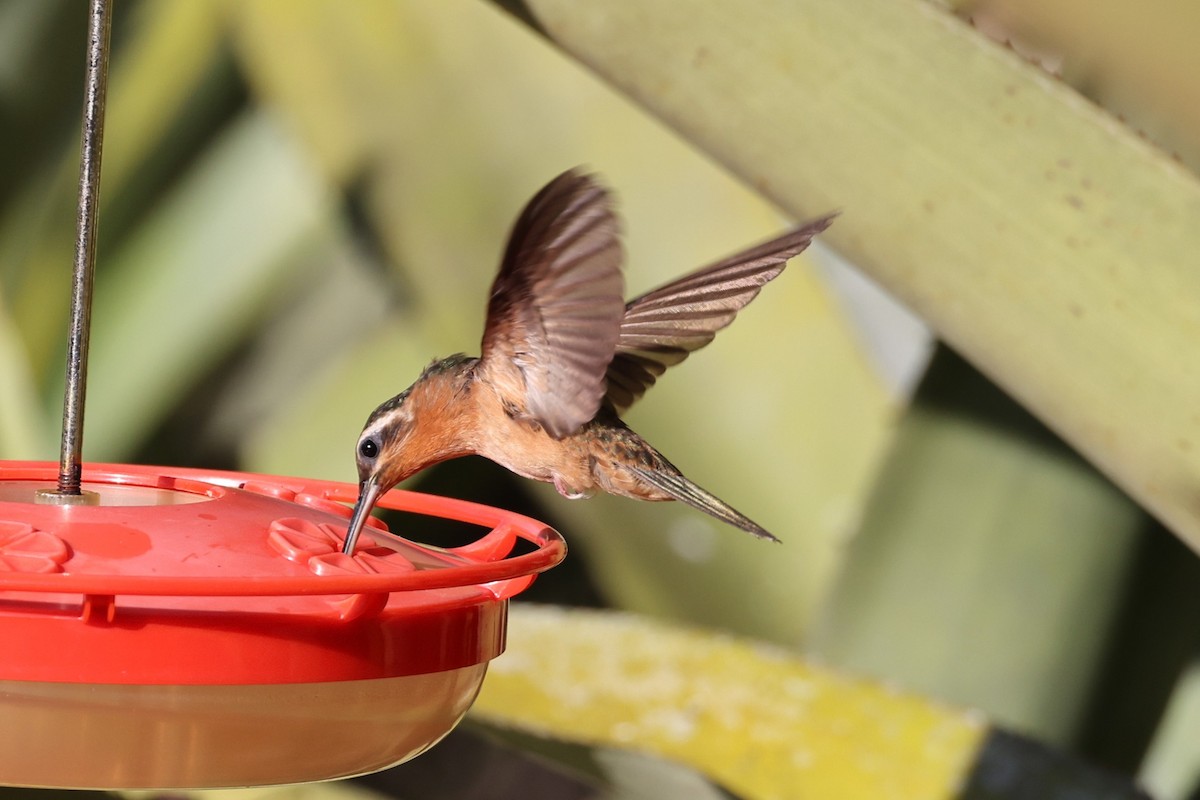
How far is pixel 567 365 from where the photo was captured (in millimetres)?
1309

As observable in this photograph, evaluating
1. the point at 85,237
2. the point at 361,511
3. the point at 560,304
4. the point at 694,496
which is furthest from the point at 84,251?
the point at 694,496

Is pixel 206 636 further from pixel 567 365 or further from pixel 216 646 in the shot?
pixel 567 365

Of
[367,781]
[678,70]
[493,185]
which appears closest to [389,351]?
[493,185]

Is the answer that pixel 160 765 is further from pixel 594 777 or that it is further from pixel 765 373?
pixel 765 373

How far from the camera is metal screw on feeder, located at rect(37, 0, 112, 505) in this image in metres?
0.99

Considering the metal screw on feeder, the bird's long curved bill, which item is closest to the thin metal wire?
the metal screw on feeder

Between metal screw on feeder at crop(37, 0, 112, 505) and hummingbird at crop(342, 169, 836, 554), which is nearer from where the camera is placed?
metal screw on feeder at crop(37, 0, 112, 505)

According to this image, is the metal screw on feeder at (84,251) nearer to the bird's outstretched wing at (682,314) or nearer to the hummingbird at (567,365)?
the hummingbird at (567,365)

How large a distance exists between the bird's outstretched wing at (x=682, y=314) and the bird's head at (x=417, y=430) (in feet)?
0.62

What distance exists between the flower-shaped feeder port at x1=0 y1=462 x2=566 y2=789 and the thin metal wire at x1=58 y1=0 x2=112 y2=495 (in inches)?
3.2

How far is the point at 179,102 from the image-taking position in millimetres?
2697

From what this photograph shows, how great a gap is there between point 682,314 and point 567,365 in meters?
0.27

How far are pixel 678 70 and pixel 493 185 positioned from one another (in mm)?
967

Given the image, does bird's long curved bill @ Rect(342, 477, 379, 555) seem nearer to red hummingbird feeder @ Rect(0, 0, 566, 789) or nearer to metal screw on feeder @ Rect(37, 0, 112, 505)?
red hummingbird feeder @ Rect(0, 0, 566, 789)
